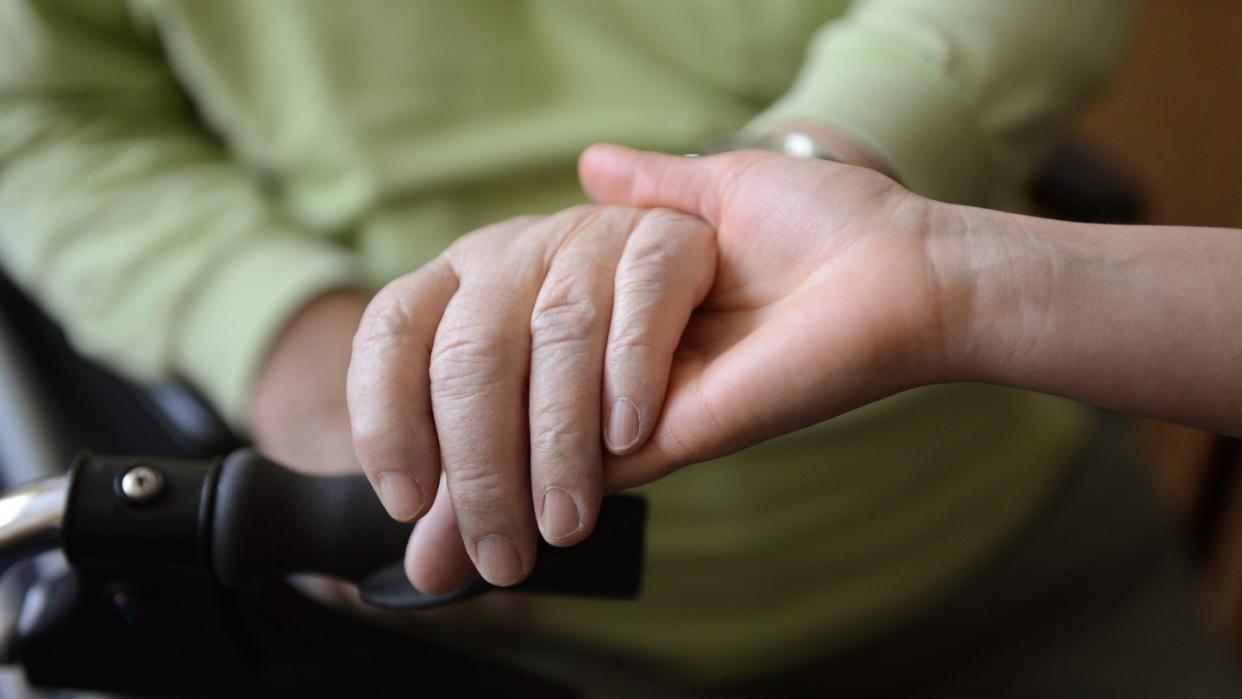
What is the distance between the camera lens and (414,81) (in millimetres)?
714

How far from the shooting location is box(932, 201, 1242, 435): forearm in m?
0.36

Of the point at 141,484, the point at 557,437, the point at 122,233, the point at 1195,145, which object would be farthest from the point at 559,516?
the point at 1195,145

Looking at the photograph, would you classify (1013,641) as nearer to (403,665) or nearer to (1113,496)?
(1113,496)

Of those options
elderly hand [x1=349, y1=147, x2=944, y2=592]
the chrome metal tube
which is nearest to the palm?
elderly hand [x1=349, y1=147, x2=944, y2=592]

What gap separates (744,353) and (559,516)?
89 millimetres

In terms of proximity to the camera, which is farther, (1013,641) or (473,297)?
(1013,641)

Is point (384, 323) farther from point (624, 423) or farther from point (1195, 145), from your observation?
point (1195, 145)

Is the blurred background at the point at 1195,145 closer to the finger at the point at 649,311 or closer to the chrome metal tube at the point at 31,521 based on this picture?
the finger at the point at 649,311

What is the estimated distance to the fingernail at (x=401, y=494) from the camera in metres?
0.37

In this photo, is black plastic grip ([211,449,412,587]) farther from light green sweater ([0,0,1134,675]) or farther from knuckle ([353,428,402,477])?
light green sweater ([0,0,1134,675])

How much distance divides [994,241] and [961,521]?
429mm

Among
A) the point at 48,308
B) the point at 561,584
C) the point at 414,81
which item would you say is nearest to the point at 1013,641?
the point at 561,584

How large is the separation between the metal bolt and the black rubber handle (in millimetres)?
23

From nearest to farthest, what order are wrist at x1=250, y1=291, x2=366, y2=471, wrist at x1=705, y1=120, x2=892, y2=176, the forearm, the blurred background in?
the forearm, wrist at x1=705, y1=120, x2=892, y2=176, wrist at x1=250, y1=291, x2=366, y2=471, the blurred background
